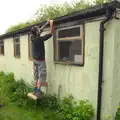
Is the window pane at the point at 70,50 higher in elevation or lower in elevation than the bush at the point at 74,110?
higher

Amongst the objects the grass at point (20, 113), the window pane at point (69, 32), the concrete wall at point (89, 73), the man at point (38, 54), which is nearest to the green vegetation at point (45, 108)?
the grass at point (20, 113)

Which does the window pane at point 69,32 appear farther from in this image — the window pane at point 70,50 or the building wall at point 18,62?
the building wall at point 18,62

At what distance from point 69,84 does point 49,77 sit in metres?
1.34

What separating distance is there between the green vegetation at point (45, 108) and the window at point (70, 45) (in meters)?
1.28

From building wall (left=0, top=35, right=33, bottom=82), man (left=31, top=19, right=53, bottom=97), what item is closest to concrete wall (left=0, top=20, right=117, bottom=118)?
man (left=31, top=19, right=53, bottom=97)

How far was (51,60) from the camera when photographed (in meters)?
6.54

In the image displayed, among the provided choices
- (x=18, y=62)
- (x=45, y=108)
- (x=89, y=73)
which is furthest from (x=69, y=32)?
(x=18, y=62)

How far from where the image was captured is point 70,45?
556cm

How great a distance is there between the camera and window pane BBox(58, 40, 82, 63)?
5234mm

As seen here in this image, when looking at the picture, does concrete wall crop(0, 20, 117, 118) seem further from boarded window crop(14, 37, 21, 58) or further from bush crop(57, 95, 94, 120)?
boarded window crop(14, 37, 21, 58)

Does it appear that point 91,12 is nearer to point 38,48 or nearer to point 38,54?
point 38,48

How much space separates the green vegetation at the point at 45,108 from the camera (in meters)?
4.65

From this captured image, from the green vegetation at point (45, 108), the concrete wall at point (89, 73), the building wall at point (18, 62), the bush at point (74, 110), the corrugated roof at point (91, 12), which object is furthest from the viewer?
the building wall at point (18, 62)

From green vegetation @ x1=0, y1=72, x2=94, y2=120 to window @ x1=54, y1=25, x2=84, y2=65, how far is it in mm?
1275
